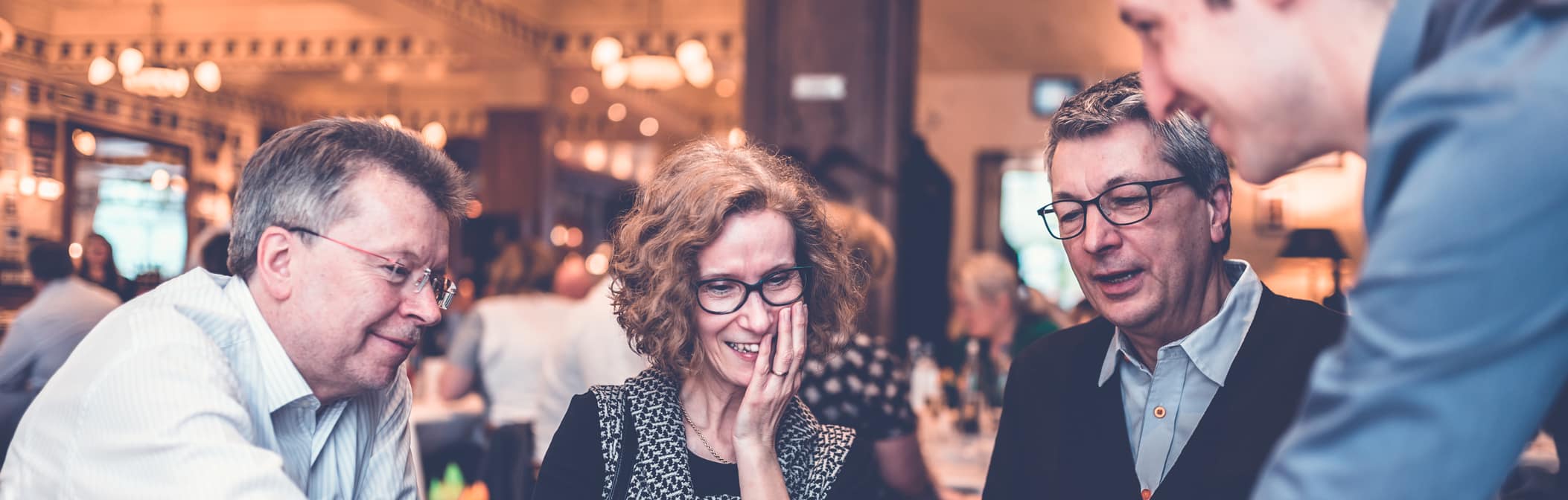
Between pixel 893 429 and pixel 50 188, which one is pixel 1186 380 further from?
pixel 50 188

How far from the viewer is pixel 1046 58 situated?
1024 cm

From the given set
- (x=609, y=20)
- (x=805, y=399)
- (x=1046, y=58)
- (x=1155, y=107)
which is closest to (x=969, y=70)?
(x=1046, y=58)

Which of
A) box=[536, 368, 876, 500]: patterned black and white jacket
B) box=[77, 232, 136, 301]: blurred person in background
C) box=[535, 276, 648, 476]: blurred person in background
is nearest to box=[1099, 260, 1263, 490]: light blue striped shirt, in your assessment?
box=[536, 368, 876, 500]: patterned black and white jacket

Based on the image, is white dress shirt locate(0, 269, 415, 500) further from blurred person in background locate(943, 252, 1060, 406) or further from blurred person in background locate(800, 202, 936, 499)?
blurred person in background locate(943, 252, 1060, 406)

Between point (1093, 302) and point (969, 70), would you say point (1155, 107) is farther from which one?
point (969, 70)

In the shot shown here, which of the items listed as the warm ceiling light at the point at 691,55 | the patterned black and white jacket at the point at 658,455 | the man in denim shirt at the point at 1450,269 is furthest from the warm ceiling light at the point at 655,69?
the man in denim shirt at the point at 1450,269

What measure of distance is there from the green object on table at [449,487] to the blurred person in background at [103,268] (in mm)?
1669

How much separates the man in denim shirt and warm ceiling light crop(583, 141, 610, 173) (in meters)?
14.1

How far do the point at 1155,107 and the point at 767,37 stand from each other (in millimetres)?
4079

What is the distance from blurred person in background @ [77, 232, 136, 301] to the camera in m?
3.66

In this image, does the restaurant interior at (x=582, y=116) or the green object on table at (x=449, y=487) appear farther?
the green object on table at (x=449, y=487)

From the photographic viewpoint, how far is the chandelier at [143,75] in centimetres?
359

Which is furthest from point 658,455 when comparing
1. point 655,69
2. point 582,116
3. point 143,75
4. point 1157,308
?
point 582,116

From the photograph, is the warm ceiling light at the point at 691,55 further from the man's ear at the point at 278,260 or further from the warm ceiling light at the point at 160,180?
the man's ear at the point at 278,260
